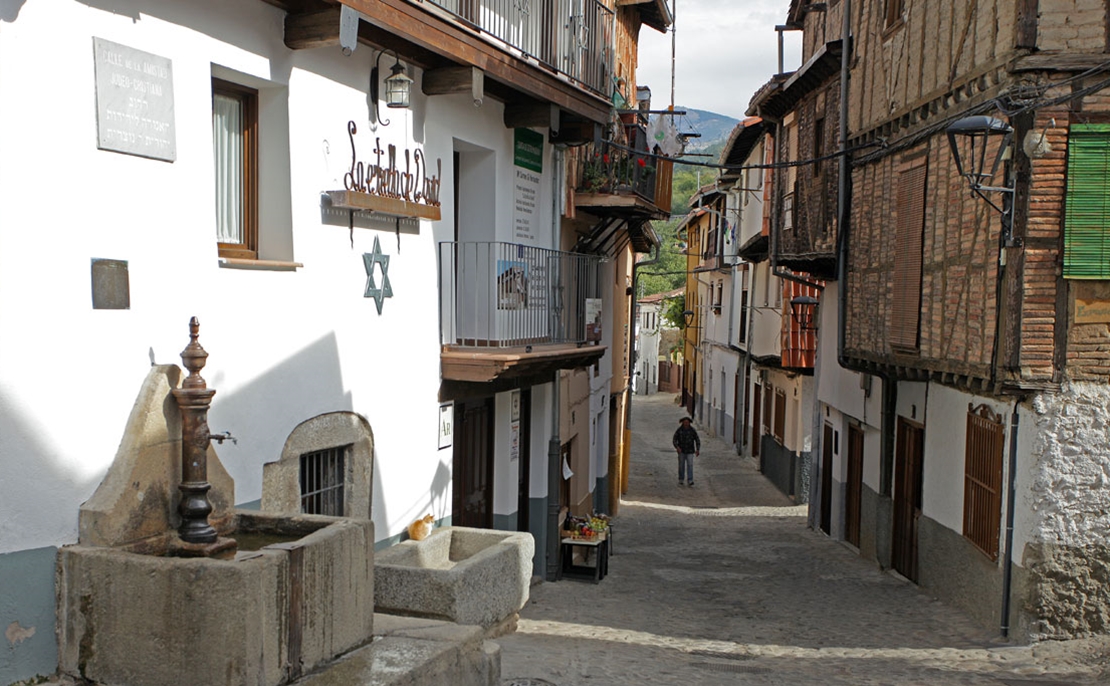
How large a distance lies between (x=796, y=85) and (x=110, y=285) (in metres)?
15.5

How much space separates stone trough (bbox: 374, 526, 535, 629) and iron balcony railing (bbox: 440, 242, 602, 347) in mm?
1979

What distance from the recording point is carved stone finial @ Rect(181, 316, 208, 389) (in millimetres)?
6023

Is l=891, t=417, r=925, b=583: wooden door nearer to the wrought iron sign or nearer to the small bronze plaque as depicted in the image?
the wrought iron sign

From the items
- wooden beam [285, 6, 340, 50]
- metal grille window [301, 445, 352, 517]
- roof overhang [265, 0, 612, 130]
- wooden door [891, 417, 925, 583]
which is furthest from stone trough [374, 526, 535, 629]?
wooden door [891, 417, 925, 583]

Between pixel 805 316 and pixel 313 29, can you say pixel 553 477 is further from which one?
pixel 805 316

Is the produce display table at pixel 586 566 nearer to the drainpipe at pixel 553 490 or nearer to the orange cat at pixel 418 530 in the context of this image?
the drainpipe at pixel 553 490

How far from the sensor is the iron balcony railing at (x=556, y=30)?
10.2m

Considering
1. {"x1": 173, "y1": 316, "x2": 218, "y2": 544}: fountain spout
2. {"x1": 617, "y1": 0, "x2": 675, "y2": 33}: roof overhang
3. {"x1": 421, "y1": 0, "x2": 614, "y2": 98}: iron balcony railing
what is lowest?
{"x1": 173, "y1": 316, "x2": 218, "y2": 544}: fountain spout

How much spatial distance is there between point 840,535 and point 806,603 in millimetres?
5352

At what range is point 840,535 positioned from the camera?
17.9 m

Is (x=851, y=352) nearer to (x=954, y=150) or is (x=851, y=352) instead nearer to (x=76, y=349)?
(x=954, y=150)

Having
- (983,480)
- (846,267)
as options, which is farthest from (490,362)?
(846,267)

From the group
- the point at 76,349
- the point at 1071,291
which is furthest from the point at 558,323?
the point at 76,349

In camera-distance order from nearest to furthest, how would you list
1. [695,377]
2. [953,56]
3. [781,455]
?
[953,56] → [781,455] → [695,377]
